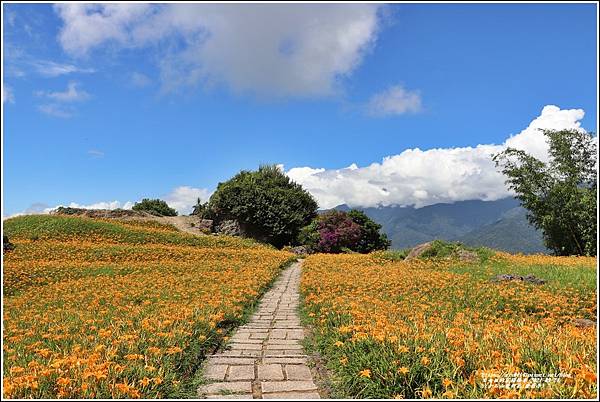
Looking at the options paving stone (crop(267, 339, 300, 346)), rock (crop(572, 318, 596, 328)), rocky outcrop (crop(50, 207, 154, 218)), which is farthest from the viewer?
rocky outcrop (crop(50, 207, 154, 218))

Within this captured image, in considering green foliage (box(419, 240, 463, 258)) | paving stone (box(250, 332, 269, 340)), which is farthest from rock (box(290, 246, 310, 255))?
paving stone (box(250, 332, 269, 340))

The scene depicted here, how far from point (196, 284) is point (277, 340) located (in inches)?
234

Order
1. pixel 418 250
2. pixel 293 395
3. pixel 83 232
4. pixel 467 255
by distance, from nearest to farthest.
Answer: pixel 293 395
pixel 467 255
pixel 418 250
pixel 83 232

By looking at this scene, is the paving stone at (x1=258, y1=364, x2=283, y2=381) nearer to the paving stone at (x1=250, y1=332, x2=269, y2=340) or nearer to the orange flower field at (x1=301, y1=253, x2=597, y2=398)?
the orange flower field at (x1=301, y1=253, x2=597, y2=398)

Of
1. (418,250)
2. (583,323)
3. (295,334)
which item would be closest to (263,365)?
(295,334)

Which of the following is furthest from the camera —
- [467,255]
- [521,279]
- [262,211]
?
[262,211]

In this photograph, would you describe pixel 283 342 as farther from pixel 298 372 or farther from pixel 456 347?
pixel 456 347

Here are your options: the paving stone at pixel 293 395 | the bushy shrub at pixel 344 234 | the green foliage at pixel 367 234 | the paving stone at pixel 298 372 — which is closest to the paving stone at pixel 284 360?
the paving stone at pixel 298 372

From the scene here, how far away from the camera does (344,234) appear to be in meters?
29.1

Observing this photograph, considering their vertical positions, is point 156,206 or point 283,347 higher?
point 156,206

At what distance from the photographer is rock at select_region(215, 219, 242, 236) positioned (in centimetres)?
→ 3522

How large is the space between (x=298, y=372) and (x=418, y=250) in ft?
55.3

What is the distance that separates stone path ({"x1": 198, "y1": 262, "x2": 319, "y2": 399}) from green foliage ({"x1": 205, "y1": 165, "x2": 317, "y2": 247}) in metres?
26.7

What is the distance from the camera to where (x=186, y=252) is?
2056cm
